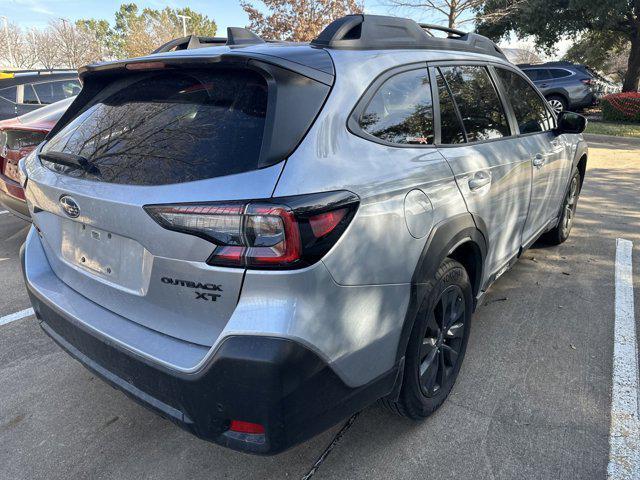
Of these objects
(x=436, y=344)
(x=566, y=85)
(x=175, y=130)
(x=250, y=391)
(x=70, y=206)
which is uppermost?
(x=566, y=85)

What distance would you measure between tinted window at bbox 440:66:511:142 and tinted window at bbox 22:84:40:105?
7701 mm

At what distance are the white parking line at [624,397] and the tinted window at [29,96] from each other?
874 cm

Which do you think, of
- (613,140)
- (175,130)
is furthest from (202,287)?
(613,140)

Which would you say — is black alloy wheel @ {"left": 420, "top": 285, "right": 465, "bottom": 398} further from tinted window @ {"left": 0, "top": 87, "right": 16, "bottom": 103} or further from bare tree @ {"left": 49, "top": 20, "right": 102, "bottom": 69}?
bare tree @ {"left": 49, "top": 20, "right": 102, "bottom": 69}

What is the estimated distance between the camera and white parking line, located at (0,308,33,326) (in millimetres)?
3518

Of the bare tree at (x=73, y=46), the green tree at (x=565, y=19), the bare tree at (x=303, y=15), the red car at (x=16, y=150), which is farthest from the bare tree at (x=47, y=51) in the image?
the red car at (x=16, y=150)

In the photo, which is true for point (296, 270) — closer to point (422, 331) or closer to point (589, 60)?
point (422, 331)

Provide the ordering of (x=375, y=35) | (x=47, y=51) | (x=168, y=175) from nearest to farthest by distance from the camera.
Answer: (x=168, y=175), (x=375, y=35), (x=47, y=51)

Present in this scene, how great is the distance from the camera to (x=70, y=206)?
202cm

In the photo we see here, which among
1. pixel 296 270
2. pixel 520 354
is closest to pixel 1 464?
pixel 296 270

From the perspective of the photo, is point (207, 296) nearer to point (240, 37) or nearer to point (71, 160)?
point (71, 160)

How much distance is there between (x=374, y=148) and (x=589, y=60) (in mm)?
40266

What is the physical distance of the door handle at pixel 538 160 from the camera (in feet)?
11.2

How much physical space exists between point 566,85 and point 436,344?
17690 mm
